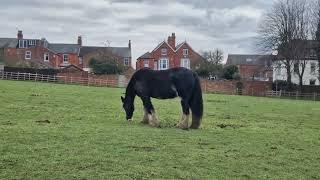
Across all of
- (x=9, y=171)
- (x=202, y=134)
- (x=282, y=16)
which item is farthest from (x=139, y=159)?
(x=282, y=16)

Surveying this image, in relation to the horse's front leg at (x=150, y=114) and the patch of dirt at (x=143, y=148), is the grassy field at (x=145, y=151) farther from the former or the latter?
the horse's front leg at (x=150, y=114)

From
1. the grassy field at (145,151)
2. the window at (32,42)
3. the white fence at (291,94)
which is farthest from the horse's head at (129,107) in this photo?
the window at (32,42)

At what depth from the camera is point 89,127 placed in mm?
15836

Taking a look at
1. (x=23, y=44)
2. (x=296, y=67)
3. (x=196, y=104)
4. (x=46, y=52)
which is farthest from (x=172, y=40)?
(x=196, y=104)

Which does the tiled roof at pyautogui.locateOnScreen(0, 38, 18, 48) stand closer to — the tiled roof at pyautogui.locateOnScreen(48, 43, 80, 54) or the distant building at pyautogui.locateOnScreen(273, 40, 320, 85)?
the tiled roof at pyautogui.locateOnScreen(48, 43, 80, 54)

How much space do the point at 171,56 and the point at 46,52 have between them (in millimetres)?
28671

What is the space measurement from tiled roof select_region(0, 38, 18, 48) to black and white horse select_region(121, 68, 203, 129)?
10399 centimetres

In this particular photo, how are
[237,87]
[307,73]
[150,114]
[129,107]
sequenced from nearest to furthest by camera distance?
[150,114], [129,107], [237,87], [307,73]

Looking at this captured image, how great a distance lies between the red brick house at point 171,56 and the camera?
11338 centimetres

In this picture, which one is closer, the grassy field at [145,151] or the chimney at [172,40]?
the grassy field at [145,151]

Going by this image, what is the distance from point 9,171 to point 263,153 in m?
6.18

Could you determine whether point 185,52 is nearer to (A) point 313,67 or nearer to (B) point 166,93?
(A) point 313,67

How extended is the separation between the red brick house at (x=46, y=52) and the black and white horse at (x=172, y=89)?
9500cm

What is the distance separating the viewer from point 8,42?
119 meters
